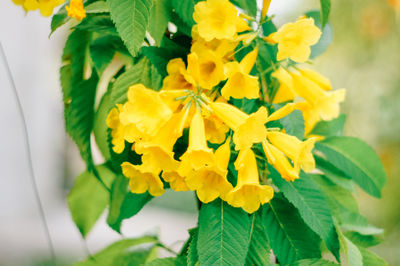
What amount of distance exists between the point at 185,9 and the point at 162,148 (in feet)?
0.59

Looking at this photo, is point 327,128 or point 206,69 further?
point 327,128

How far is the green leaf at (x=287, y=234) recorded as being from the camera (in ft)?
1.63

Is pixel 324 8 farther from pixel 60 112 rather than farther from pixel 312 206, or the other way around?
pixel 60 112

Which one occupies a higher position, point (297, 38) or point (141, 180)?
point (297, 38)

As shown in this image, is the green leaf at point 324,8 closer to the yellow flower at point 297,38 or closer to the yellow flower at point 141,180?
the yellow flower at point 297,38

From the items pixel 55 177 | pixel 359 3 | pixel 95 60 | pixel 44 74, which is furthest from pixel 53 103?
pixel 95 60

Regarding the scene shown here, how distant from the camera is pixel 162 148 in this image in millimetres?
403

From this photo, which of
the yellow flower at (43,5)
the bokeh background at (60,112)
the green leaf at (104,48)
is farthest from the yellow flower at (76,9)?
the bokeh background at (60,112)

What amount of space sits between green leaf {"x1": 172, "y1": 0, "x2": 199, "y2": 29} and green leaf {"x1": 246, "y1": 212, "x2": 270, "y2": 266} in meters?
0.26

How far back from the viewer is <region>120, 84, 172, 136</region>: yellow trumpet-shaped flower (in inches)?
16.1

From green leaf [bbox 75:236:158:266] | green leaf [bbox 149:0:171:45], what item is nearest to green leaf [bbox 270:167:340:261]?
green leaf [bbox 149:0:171:45]

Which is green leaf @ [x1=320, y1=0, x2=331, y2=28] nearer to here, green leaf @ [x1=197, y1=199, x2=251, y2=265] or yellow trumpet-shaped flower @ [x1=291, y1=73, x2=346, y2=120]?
yellow trumpet-shaped flower @ [x1=291, y1=73, x2=346, y2=120]

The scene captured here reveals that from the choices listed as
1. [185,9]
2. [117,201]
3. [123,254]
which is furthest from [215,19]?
[123,254]

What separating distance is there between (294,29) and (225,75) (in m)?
0.10
